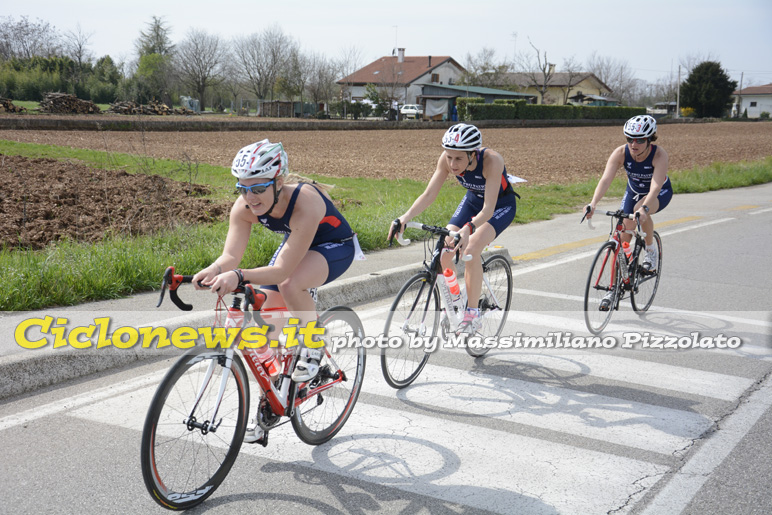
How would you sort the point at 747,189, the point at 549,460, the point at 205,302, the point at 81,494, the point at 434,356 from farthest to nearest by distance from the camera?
the point at 747,189 < the point at 205,302 < the point at 434,356 < the point at 549,460 < the point at 81,494

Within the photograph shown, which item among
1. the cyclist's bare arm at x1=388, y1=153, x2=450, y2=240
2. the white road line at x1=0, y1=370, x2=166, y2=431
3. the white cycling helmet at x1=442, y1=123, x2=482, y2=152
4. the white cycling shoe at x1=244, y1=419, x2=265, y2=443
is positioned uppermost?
the white cycling helmet at x1=442, y1=123, x2=482, y2=152

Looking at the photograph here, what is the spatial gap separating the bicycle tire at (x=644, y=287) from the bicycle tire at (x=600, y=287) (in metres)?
0.53

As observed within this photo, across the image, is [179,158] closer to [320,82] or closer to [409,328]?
[409,328]

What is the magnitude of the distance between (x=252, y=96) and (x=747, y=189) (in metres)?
106

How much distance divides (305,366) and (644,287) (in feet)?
16.2

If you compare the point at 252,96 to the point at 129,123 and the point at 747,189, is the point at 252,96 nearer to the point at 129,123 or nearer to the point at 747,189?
the point at 129,123

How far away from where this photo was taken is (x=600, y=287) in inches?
278

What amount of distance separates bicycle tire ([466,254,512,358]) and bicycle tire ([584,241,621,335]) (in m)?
0.84

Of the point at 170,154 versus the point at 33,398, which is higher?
the point at 170,154

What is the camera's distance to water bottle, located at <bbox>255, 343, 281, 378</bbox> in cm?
381

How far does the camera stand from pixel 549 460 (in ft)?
13.9

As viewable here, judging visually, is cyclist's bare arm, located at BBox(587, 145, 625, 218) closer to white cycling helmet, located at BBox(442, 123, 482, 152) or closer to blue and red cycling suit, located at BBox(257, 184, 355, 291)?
white cycling helmet, located at BBox(442, 123, 482, 152)

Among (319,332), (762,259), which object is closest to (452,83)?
(762,259)

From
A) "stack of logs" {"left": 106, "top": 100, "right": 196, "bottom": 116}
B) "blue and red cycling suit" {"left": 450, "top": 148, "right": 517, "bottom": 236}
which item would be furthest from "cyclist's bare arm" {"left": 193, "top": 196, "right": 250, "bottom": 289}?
"stack of logs" {"left": 106, "top": 100, "right": 196, "bottom": 116}
